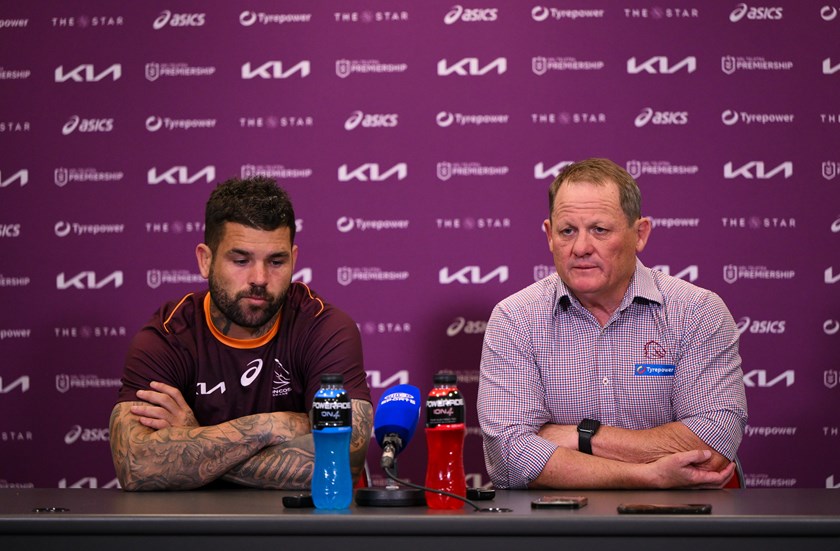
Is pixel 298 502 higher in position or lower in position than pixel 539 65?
lower

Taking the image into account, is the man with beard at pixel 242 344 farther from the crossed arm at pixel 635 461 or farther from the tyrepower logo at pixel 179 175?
the tyrepower logo at pixel 179 175

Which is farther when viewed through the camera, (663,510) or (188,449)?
(188,449)

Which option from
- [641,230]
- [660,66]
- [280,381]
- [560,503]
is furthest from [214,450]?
[660,66]

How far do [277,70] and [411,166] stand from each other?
30.5 inches

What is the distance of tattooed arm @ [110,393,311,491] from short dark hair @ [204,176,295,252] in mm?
604

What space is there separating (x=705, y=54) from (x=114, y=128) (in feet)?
9.06

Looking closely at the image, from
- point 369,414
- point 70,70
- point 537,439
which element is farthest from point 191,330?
point 70,70

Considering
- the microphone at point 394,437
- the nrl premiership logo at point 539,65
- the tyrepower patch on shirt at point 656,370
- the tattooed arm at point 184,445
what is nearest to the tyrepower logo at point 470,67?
the nrl premiership logo at point 539,65

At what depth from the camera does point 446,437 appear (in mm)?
2070

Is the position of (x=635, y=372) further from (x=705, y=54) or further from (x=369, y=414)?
(x=705, y=54)

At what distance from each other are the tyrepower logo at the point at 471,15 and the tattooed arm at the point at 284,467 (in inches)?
93.7

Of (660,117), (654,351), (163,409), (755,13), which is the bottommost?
(163,409)

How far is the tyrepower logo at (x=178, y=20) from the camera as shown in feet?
14.4

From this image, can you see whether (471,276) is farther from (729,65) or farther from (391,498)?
(391,498)
